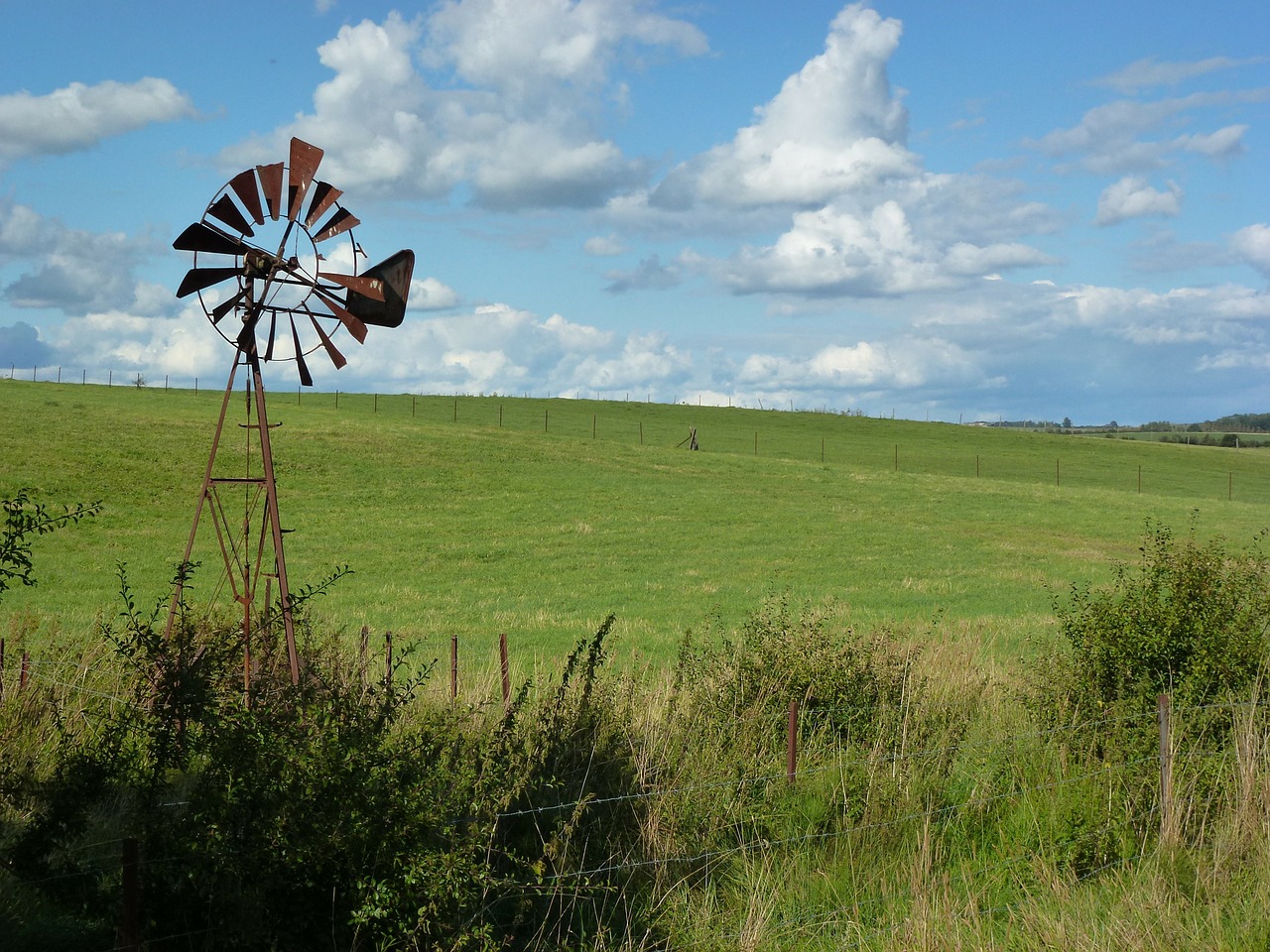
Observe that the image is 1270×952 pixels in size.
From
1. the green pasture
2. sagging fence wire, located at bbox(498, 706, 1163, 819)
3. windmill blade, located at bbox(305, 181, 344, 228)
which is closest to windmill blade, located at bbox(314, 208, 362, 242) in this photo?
windmill blade, located at bbox(305, 181, 344, 228)

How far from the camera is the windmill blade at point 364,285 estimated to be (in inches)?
383

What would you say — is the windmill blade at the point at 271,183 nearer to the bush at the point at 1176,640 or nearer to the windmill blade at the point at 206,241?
the windmill blade at the point at 206,241

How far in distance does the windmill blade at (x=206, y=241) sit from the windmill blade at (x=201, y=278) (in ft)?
0.57

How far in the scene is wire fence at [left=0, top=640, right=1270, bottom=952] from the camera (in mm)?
6332

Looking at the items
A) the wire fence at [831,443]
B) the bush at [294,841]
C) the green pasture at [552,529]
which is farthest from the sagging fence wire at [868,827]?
the wire fence at [831,443]

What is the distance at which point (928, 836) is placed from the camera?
7.07 meters

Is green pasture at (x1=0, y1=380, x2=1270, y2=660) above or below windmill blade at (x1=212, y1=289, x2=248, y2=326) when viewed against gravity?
below

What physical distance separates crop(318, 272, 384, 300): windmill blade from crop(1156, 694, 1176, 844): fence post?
728 cm

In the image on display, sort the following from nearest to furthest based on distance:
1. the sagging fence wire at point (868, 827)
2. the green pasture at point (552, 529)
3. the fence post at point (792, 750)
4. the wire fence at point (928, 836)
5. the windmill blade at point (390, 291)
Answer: the wire fence at point (928, 836)
the sagging fence wire at point (868, 827)
the fence post at point (792, 750)
the windmill blade at point (390, 291)
the green pasture at point (552, 529)

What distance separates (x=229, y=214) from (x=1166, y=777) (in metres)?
8.98

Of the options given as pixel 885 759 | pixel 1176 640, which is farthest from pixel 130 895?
pixel 1176 640

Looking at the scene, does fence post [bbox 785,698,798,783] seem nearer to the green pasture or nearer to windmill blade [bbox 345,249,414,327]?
the green pasture

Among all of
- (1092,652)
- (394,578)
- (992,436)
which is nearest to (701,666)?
(1092,652)

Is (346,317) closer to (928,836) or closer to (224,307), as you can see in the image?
(224,307)
